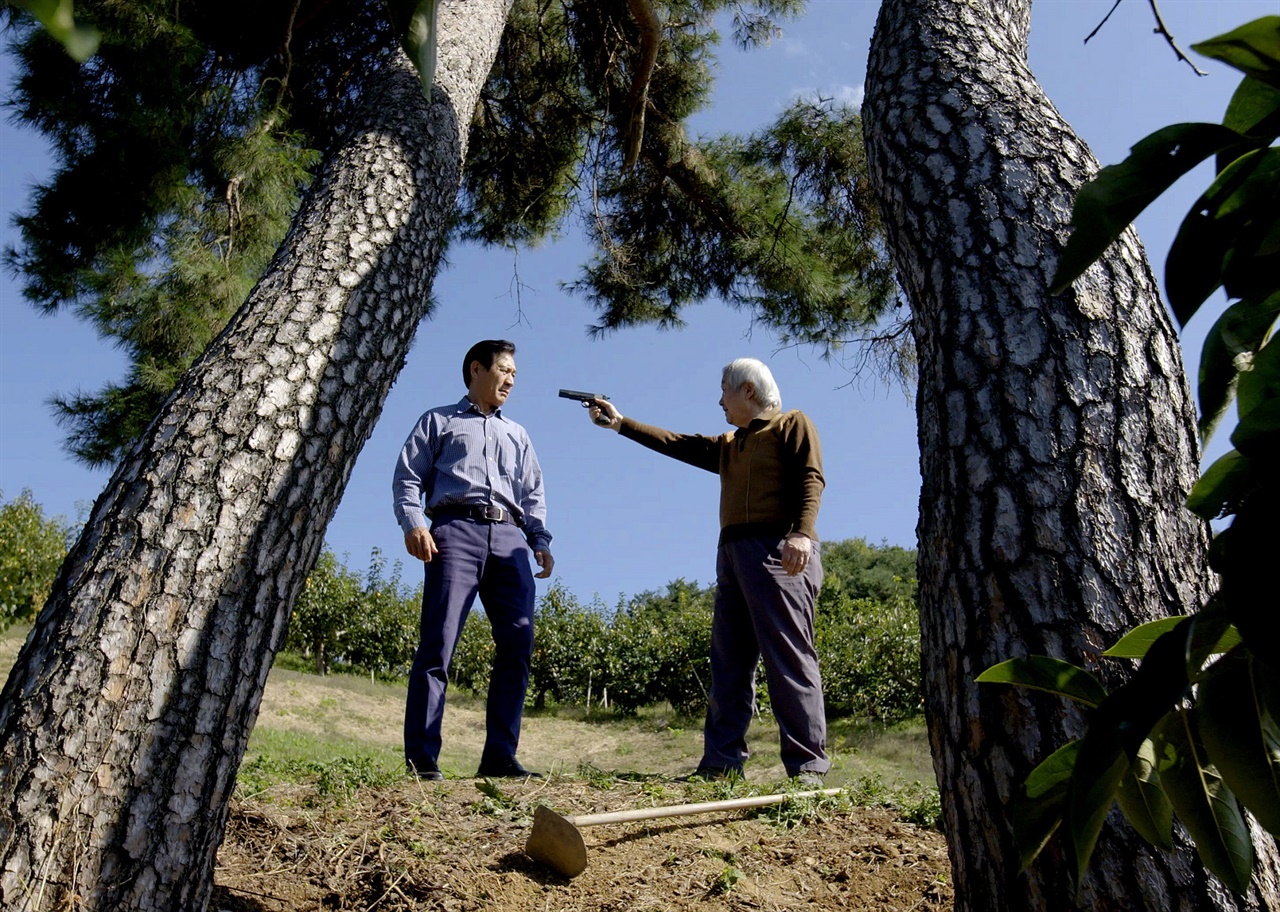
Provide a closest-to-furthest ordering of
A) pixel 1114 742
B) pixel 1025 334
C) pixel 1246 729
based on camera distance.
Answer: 1. pixel 1114 742
2. pixel 1246 729
3. pixel 1025 334

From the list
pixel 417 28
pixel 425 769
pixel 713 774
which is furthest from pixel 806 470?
pixel 417 28

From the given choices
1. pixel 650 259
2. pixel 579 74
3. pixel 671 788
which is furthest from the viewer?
pixel 650 259

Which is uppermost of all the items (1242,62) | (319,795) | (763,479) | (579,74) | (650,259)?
(579,74)

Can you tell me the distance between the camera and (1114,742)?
1.20 ft

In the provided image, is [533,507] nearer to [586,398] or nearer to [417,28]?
[586,398]

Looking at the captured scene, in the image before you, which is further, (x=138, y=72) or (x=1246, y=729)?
(x=138, y=72)

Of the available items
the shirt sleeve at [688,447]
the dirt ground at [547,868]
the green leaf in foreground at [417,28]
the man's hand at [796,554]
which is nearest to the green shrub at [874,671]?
the shirt sleeve at [688,447]

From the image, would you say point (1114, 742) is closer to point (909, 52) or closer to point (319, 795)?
point (909, 52)

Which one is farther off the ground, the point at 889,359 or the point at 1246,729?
the point at 889,359

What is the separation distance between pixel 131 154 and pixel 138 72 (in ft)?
1.16

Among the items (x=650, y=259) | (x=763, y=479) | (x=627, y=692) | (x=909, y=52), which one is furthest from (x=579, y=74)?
(x=627, y=692)

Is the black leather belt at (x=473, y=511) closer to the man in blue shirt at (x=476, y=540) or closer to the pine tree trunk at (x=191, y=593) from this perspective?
the man in blue shirt at (x=476, y=540)

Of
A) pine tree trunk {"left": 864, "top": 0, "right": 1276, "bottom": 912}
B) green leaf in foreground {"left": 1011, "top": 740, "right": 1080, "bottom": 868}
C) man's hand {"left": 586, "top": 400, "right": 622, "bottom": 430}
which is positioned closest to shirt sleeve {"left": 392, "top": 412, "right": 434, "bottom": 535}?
man's hand {"left": 586, "top": 400, "right": 622, "bottom": 430}

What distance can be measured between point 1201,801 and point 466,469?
316 centimetres
